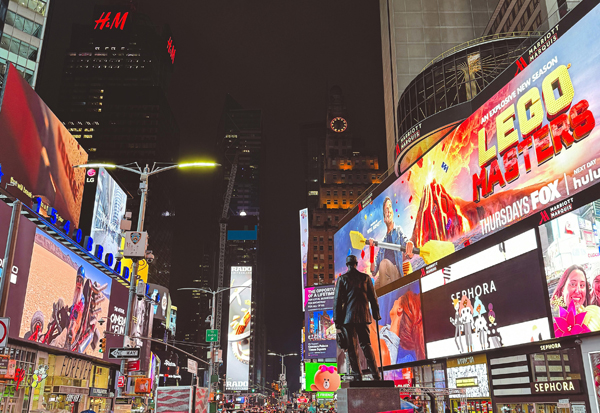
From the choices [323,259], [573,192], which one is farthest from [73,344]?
[323,259]

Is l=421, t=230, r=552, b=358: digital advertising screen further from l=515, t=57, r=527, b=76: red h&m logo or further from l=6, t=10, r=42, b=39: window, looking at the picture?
l=6, t=10, r=42, b=39: window

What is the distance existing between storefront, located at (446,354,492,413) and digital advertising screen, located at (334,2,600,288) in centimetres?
806

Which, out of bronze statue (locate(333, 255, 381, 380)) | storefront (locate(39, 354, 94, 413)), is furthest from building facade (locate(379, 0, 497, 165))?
bronze statue (locate(333, 255, 381, 380))

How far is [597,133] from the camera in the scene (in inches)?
952

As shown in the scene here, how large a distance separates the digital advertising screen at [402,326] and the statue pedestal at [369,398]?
30375 mm

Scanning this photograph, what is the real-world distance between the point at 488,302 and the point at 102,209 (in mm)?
43377

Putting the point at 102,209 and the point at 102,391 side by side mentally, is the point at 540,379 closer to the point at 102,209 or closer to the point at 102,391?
the point at 102,391

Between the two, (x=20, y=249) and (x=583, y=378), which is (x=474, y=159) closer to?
(x=583, y=378)

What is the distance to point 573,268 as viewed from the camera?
25234 millimetres

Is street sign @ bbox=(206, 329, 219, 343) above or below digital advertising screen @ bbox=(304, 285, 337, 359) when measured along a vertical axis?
below

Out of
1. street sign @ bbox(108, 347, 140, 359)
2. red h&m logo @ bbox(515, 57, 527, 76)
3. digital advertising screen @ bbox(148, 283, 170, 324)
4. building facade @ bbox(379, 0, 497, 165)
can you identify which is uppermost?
building facade @ bbox(379, 0, 497, 165)

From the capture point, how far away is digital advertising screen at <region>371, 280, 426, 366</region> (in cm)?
4256

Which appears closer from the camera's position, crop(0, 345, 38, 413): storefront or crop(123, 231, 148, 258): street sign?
crop(123, 231, 148, 258): street sign

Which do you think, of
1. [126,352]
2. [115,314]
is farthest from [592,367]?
[115,314]
